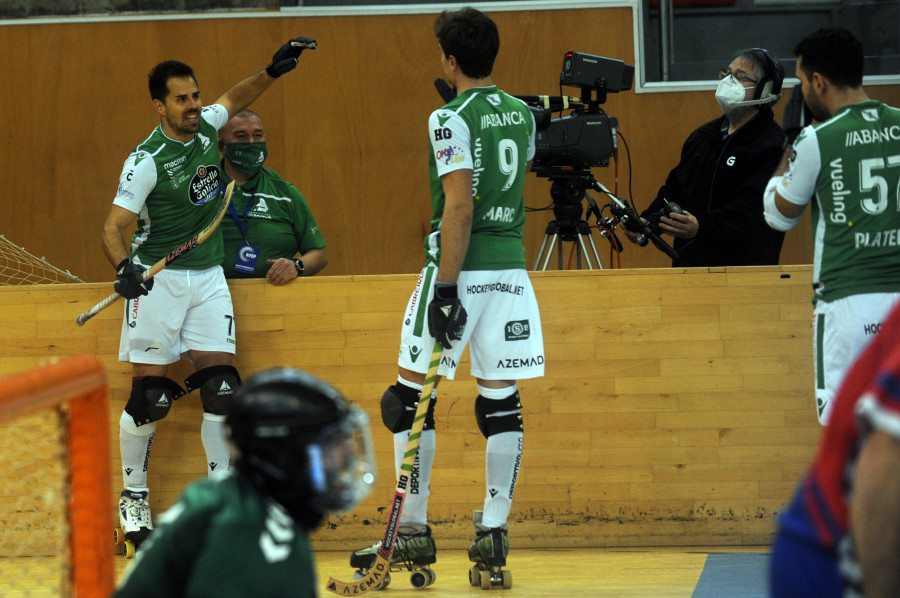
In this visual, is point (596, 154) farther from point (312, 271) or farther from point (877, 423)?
point (877, 423)

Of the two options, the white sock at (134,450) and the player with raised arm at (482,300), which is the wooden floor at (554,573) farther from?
the white sock at (134,450)

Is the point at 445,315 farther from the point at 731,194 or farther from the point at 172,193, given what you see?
the point at 731,194

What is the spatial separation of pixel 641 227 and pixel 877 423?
12.3 feet

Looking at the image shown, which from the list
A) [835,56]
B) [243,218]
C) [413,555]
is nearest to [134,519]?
[413,555]

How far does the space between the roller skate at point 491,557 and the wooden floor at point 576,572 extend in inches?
1.8

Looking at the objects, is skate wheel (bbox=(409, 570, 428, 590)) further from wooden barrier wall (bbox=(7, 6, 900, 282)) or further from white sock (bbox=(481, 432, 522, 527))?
wooden barrier wall (bbox=(7, 6, 900, 282))

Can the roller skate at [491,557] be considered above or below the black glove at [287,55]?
below

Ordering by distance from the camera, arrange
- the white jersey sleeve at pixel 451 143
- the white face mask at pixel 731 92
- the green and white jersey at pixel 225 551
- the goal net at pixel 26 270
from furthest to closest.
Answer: the goal net at pixel 26 270
the white face mask at pixel 731 92
the white jersey sleeve at pixel 451 143
the green and white jersey at pixel 225 551

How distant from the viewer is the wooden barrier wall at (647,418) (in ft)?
15.0

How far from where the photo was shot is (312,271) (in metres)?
5.12

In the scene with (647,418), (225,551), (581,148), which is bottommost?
(647,418)

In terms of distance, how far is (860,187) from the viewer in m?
3.39

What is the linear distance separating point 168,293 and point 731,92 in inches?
108

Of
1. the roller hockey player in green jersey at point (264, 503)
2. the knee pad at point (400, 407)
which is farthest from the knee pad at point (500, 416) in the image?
the roller hockey player in green jersey at point (264, 503)
